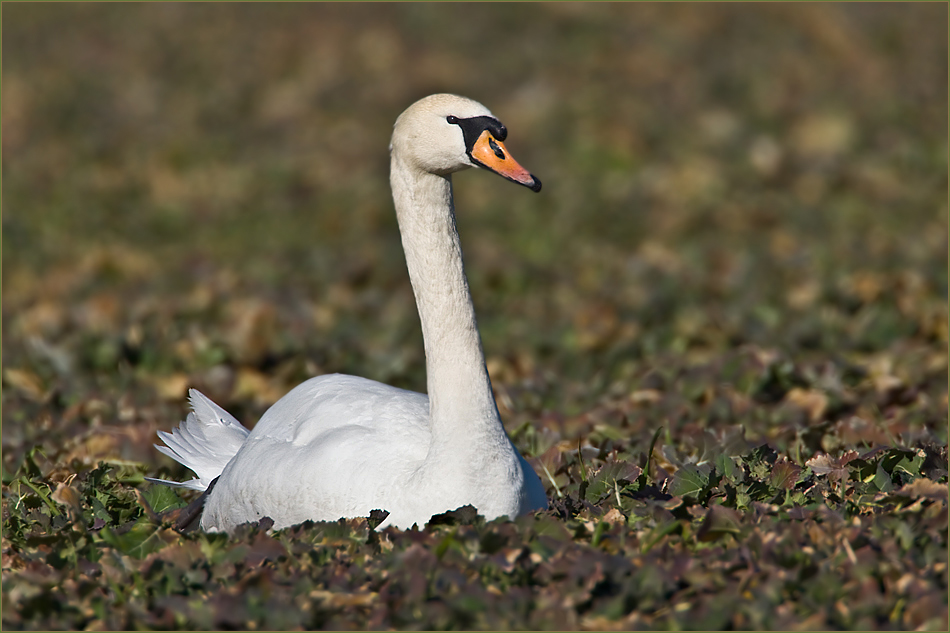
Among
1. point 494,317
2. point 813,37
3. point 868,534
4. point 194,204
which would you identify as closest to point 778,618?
point 868,534

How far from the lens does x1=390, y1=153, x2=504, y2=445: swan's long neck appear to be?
454 cm

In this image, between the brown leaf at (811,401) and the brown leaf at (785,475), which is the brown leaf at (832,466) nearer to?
the brown leaf at (785,475)

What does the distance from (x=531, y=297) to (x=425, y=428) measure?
613cm

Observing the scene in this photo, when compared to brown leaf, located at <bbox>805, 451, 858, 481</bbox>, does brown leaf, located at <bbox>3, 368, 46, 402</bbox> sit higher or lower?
higher

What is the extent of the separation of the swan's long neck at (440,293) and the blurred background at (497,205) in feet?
7.34

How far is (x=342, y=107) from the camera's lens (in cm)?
1659

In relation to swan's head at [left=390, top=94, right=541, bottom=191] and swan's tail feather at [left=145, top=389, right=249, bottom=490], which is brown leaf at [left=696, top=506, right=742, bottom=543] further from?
swan's tail feather at [left=145, top=389, right=249, bottom=490]

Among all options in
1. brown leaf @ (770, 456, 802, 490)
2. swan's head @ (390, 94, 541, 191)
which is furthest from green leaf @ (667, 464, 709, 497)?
swan's head @ (390, 94, 541, 191)

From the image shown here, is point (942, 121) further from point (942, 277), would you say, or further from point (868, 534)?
point (868, 534)

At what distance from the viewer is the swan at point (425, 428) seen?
4.40 metres

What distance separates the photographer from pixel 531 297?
35.3ft

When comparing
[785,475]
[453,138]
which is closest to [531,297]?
[785,475]

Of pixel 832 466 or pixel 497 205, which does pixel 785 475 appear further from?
pixel 497 205

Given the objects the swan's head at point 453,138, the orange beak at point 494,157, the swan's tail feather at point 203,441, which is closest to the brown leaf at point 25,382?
the swan's tail feather at point 203,441
